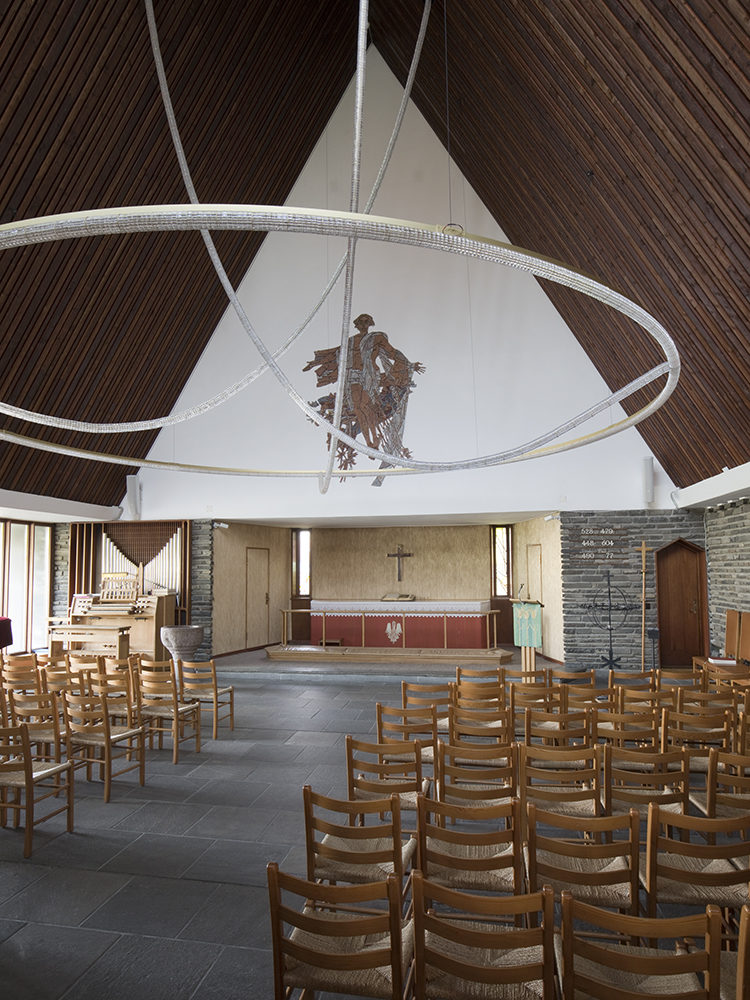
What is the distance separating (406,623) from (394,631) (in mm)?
326

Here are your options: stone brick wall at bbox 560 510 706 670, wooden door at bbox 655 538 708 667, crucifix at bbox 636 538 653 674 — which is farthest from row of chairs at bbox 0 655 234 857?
wooden door at bbox 655 538 708 667

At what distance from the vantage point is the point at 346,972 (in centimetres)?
288

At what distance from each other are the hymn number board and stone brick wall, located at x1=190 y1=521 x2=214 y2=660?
7.10 meters

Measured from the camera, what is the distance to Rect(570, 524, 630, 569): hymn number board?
42.6ft

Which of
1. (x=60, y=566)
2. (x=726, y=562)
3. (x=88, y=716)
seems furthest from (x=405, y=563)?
(x=88, y=716)

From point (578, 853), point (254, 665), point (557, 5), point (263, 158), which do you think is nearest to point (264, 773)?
point (578, 853)

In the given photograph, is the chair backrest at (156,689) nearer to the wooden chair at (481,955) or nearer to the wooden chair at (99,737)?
the wooden chair at (99,737)

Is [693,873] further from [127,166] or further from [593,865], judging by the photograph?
[127,166]

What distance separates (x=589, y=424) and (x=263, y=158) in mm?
7266

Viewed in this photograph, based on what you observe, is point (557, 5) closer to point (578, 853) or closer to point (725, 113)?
point (725, 113)

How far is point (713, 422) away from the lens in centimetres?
959

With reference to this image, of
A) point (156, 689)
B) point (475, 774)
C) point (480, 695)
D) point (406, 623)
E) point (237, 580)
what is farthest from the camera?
point (237, 580)

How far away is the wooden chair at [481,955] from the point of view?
2494mm

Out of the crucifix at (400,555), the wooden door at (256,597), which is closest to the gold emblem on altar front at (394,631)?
the crucifix at (400,555)
